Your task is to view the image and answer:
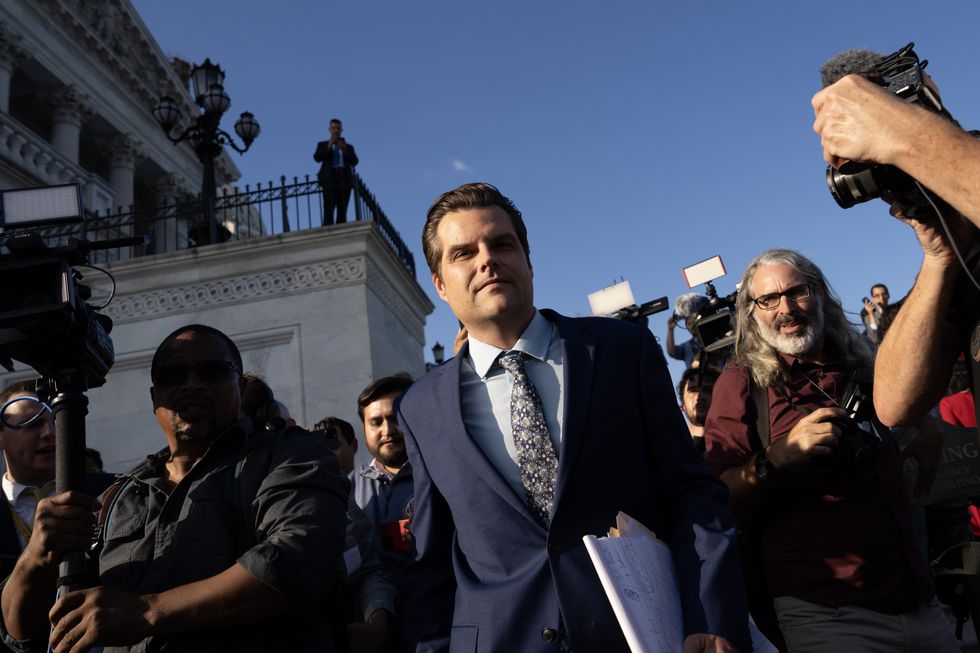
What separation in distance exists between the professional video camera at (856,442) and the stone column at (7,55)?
21424mm

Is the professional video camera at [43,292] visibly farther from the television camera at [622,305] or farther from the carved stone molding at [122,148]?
the carved stone molding at [122,148]

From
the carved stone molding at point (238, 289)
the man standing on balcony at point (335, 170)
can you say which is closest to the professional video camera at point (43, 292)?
the carved stone molding at point (238, 289)

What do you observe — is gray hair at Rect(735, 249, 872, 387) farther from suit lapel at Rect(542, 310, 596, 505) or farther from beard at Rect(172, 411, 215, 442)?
beard at Rect(172, 411, 215, 442)

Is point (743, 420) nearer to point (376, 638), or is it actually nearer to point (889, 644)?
point (889, 644)

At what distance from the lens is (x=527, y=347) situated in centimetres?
236

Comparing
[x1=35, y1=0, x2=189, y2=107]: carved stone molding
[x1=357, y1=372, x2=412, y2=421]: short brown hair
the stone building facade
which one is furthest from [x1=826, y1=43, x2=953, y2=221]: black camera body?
[x1=35, y1=0, x2=189, y2=107]: carved stone molding

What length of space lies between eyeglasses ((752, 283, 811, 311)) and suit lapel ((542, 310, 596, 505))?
1.22m

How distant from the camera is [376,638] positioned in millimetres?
3584

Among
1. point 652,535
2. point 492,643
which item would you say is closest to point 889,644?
point 652,535

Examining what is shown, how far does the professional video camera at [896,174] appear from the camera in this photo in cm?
172

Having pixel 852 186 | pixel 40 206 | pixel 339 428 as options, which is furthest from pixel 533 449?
pixel 339 428

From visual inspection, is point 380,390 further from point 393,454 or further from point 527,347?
point 527,347

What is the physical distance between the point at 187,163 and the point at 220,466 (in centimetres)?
2777

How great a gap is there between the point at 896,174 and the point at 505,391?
3.88 ft
